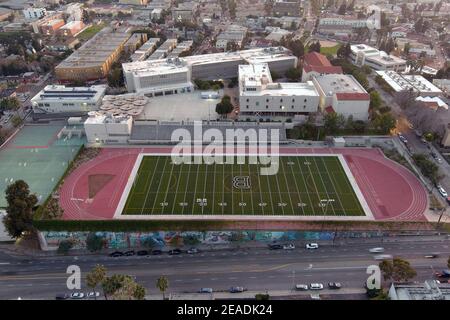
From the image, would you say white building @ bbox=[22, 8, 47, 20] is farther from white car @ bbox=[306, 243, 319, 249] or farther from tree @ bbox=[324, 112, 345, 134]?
white car @ bbox=[306, 243, 319, 249]

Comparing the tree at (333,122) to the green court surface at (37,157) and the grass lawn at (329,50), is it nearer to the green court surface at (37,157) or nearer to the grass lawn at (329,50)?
the green court surface at (37,157)

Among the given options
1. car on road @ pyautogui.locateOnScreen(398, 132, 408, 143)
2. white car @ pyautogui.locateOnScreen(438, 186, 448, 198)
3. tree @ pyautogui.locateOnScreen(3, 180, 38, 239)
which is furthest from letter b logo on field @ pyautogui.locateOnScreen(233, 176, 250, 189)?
car on road @ pyautogui.locateOnScreen(398, 132, 408, 143)

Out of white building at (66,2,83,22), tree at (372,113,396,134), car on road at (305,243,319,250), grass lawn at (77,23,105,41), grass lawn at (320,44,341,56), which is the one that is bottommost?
car on road at (305,243,319,250)

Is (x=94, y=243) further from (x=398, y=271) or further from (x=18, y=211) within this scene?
(x=398, y=271)

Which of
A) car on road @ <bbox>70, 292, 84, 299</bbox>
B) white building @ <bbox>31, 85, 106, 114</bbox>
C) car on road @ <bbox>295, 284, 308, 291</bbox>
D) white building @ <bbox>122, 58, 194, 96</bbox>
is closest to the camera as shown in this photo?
car on road @ <bbox>70, 292, 84, 299</bbox>

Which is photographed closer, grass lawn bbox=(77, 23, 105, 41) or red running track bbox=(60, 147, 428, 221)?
red running track bbox=(60, 147, 428, 221)
